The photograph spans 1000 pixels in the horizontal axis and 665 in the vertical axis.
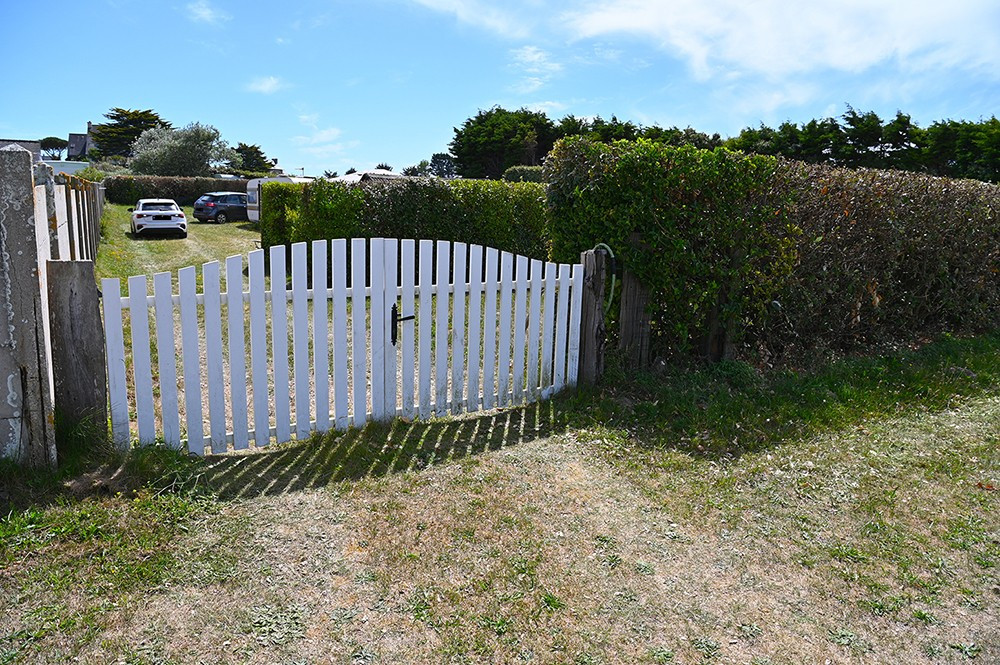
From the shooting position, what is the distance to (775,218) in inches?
256

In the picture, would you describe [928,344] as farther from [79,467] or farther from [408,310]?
[79,467]

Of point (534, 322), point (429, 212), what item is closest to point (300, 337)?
point (534, 322)

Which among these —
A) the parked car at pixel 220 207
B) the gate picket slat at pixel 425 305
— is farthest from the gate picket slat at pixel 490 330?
the parked car at pixel 220 207

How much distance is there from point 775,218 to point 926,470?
280cm

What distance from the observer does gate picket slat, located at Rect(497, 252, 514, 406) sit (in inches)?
203

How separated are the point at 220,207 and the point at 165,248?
929 centimetres

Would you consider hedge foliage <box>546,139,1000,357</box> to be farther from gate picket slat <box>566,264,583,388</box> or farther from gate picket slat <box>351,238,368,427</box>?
gate picket slat <box>351,238,368,427</box>

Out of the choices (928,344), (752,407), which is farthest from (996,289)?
(752,407)

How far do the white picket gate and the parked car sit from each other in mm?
22553

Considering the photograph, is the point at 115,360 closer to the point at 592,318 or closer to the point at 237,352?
the point at 237,352

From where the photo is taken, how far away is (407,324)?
4.81 m

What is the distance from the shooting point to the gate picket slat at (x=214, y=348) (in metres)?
4.04

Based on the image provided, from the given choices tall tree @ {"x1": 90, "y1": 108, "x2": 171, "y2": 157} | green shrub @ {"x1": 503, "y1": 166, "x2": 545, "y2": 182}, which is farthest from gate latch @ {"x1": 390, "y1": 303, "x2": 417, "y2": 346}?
tall tree @ {"x1": 90, "y1": 108, "x2": 171, "y2": 157}

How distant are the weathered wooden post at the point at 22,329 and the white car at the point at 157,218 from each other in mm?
18205
